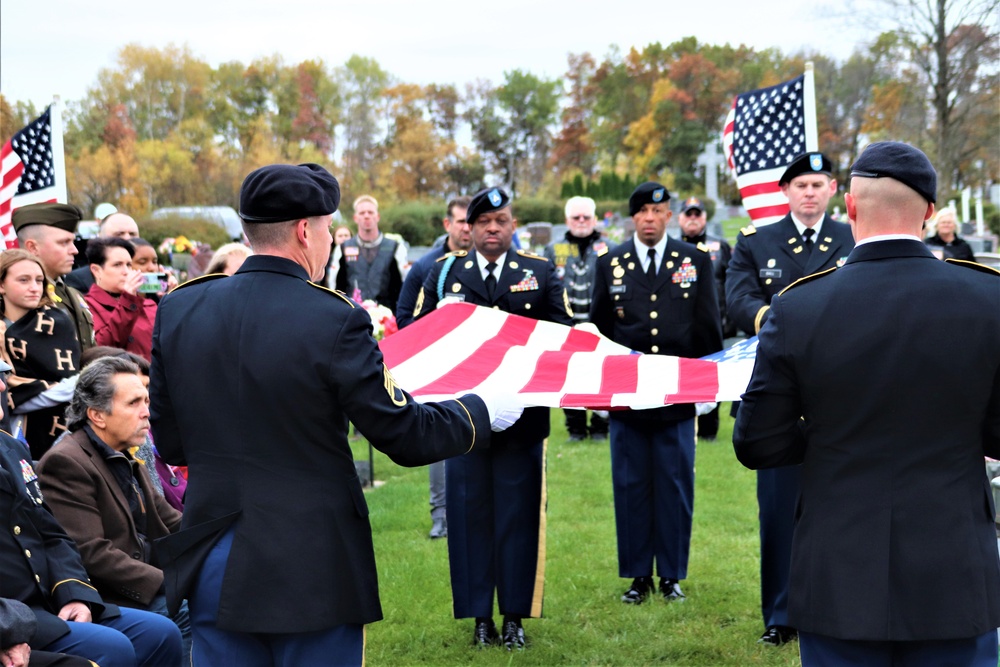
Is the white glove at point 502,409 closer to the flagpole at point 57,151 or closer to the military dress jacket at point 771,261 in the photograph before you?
the military dress jacket at point 771,261

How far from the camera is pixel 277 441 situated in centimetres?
276

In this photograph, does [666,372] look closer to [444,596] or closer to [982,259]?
[444,596]

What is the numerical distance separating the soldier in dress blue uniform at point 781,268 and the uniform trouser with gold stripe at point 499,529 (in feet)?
3.57

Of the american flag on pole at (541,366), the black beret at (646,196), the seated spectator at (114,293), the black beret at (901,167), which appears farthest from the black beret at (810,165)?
the seated spectator at (114,293)

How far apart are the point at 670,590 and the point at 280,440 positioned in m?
3.53

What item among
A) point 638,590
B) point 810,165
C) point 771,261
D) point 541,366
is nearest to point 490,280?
point 541,366

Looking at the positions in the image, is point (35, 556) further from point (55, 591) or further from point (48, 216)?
point (48, 216)

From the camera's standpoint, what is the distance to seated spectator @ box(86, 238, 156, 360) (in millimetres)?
6078

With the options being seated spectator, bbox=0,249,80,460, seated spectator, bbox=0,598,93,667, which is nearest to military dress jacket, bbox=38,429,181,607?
seated spectator, bbox=0,598,93,667

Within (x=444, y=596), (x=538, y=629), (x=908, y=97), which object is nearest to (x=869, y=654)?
(x=538, y=629)

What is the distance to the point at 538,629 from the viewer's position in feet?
17.5

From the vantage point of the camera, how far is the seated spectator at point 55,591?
3.55 m

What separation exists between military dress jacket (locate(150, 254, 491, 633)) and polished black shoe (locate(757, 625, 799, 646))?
107 inches

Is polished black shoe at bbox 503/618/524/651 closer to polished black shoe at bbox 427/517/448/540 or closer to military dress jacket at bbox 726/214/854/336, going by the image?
military dress jacket at bbox 726/214/854/336
